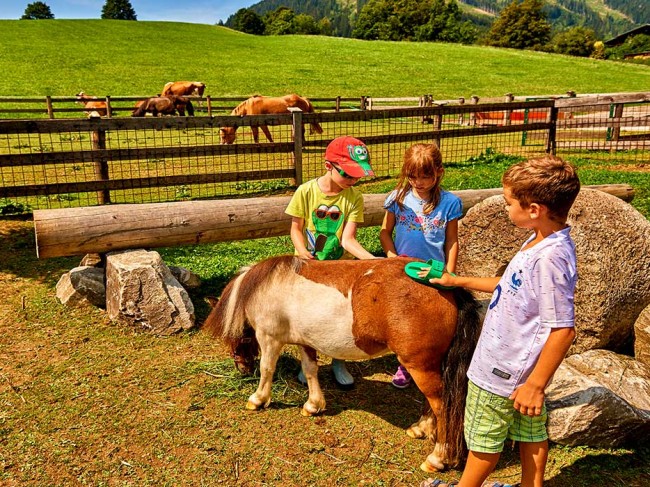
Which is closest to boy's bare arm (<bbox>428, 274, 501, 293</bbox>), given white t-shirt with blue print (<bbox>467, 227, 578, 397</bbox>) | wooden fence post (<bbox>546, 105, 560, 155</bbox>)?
white t-shirt with blue print (<bbox>467, 227, 578, 397</bbox>)

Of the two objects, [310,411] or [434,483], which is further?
[310,411]

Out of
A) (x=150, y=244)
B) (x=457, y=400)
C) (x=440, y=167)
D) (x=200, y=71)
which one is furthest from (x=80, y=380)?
(x=200, y=71)

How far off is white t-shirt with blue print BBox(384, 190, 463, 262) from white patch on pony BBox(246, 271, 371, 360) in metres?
0.75

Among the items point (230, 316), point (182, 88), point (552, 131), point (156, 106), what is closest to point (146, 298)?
point (230, 316)

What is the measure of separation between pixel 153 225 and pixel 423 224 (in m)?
2.92

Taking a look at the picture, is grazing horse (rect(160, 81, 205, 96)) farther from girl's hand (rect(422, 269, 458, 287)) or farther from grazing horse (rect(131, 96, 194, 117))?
girl's hand (rect(422, 269, 458, 287))

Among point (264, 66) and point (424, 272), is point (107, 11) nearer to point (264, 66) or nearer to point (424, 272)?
point (264, 66)

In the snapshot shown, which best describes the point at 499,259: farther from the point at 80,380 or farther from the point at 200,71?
the point at 200,71

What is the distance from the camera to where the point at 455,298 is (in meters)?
2.87

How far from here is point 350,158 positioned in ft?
11.0

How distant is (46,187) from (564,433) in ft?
21.3

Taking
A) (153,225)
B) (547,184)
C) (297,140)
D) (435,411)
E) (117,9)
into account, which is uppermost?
(117,9)

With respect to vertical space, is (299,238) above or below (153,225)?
above

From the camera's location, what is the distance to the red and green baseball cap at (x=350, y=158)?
131 inches
